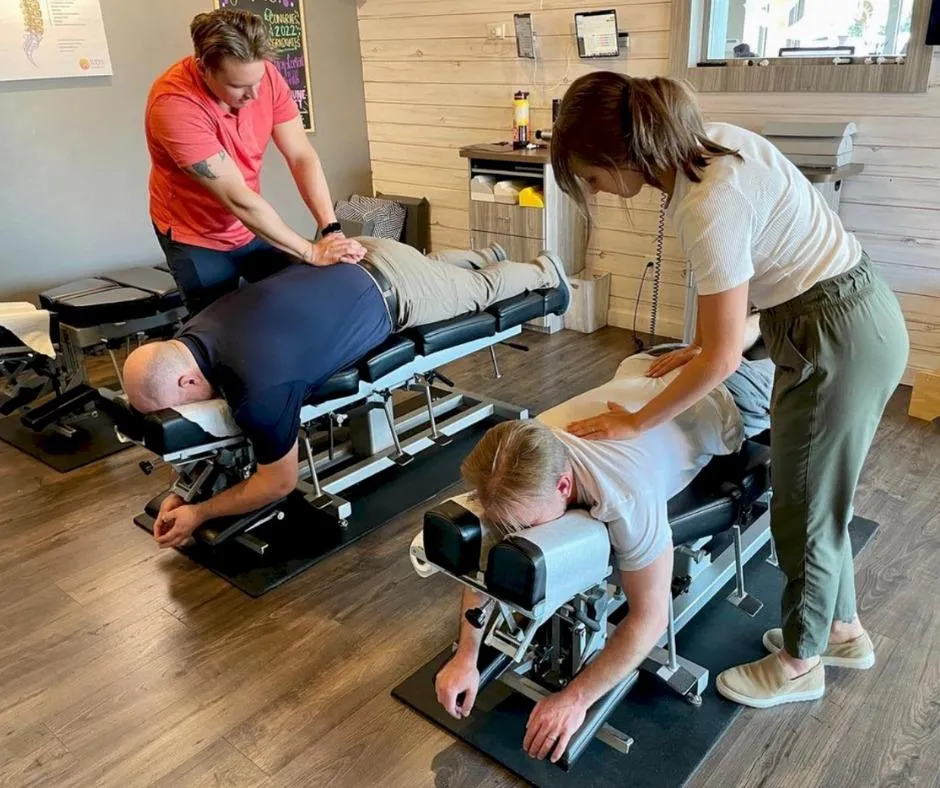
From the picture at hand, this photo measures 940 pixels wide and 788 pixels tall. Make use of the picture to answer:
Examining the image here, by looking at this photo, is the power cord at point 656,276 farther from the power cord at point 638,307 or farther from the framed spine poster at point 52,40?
the framed spine poster at point 52,40

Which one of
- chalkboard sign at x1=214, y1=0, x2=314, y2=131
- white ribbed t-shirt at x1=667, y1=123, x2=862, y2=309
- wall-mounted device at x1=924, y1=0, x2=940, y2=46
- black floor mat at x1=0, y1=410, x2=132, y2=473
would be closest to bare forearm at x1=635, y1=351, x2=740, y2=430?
white ribbed t-shirt at x1=667, y1=123, x2=862, y2=309

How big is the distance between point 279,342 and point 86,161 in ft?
6.93

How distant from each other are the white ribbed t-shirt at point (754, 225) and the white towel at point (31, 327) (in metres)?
2.15

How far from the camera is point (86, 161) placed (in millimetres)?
3416

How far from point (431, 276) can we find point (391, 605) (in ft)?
2.88

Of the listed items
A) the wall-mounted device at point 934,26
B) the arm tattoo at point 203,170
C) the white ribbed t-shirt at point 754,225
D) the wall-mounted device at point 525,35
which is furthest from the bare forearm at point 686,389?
the wall-mounted device at point 525,35

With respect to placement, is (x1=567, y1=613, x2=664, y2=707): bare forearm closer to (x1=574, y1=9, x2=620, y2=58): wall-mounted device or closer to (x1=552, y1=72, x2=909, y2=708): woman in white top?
(x1=552, y1=72, x2=909, y2=708): woman in white top

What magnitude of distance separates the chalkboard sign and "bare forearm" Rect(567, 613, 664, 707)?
3314 mm

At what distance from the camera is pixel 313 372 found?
6.30 feet

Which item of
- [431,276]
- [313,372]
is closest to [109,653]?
[313,372]

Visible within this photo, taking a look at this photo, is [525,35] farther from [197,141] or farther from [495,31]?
[197,141]

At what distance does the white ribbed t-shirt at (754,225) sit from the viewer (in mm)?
1159

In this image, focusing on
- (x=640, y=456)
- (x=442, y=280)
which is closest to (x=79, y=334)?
(x=442, y=280)

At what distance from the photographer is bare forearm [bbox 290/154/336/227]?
2383 mm
